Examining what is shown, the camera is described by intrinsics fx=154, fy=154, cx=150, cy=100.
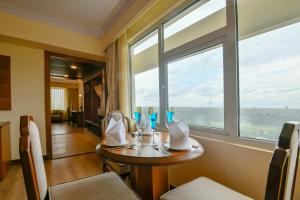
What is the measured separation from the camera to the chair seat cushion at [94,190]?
993 mm

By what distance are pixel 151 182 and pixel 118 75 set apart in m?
2.19

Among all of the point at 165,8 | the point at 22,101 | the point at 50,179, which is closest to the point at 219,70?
the point at 165,8

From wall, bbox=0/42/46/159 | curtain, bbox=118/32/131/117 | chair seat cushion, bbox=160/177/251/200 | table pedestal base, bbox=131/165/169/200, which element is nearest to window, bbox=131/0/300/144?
chair seat cushion, bbox=160/177/251/200

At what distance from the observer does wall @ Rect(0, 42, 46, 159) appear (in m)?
2.83

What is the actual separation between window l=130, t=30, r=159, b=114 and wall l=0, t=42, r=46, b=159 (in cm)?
187

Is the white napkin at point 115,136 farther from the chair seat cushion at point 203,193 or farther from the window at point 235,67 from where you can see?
the window at point 235,67

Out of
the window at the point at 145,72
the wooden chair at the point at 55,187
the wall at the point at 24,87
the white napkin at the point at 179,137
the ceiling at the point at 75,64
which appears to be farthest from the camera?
the ceiling at the point at 75,64

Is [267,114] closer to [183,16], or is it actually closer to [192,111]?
[192,111]

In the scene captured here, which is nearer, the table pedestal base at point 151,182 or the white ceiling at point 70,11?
the table pedestal base at point 151,182

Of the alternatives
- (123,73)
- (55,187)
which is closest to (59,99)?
(123,73)

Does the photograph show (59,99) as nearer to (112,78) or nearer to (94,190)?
(112,78)

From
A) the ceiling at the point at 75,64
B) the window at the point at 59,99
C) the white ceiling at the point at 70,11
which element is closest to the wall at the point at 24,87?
the ceiling at the point at 75,64

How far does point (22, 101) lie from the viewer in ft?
9.57

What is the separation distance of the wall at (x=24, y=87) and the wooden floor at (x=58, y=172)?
1.68ft
